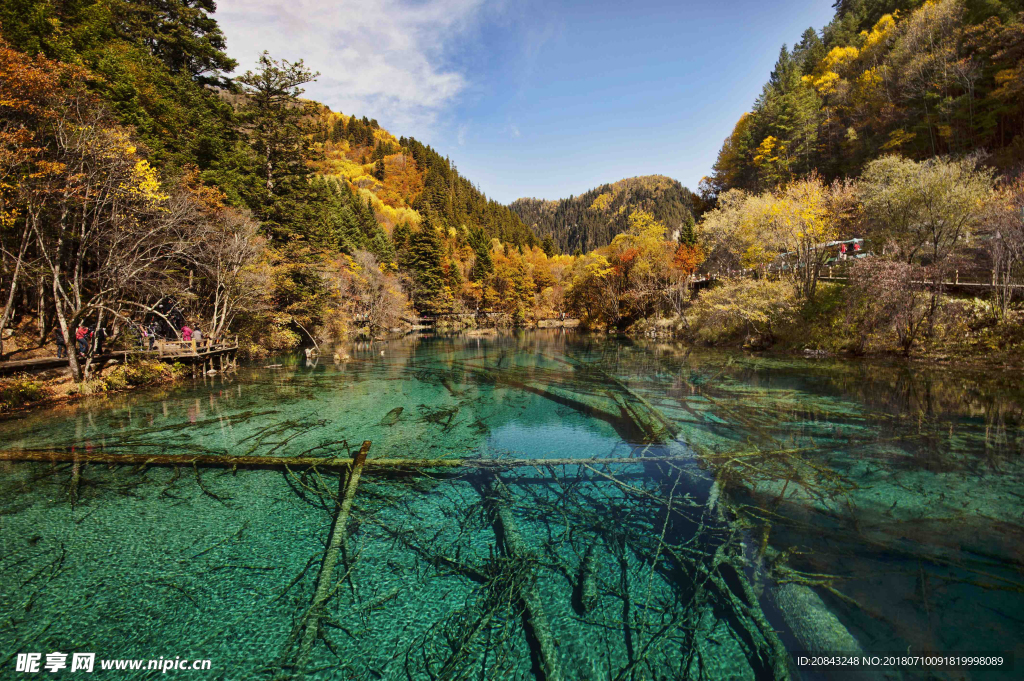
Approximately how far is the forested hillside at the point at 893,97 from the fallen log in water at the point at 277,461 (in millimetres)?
35958

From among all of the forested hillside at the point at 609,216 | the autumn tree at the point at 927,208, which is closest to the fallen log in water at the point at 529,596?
the autumn tree at the point at 927,208

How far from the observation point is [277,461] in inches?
310

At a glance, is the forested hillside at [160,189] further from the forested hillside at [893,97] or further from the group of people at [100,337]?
the forested hillside at [893,97]

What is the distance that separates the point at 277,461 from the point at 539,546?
19.1 ft

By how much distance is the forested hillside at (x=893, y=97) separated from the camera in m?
26.9

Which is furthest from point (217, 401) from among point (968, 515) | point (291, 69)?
point (291, 69)

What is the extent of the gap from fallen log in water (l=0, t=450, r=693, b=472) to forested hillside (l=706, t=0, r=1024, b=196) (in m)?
36.0

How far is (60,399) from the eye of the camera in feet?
41.5

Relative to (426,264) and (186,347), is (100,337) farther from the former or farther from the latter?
(426,264)

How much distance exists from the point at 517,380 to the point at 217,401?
11090mm

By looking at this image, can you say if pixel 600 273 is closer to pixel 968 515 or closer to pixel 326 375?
pixel 326 375

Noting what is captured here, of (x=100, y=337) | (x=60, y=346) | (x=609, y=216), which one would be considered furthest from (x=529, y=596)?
(x=609, y=216)

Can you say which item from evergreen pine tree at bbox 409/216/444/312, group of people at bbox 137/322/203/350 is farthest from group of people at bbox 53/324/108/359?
evergreen pine tree at bbox 409/216/444/312

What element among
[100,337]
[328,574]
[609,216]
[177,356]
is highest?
[609,216]
